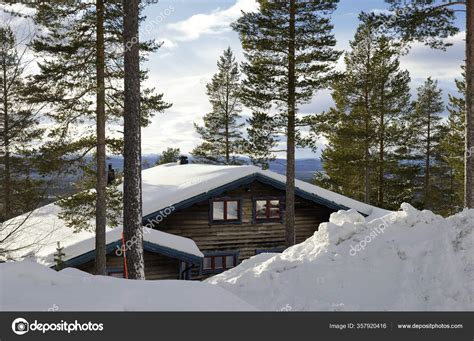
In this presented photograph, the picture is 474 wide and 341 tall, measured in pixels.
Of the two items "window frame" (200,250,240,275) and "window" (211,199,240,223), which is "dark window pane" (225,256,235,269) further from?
"window" (211,199,240,223)

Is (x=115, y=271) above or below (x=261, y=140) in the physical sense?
below

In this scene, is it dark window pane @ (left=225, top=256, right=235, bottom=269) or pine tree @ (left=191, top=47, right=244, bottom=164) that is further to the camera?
pine tree @ (left=191, top=47, right=244, bottom=164)

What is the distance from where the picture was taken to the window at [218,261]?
63.4 ft

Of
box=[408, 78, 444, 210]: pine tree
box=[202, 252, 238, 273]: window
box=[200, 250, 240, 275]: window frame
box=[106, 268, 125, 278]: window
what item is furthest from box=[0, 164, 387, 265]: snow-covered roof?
box=[408, 78, 444, 210]: pine tree

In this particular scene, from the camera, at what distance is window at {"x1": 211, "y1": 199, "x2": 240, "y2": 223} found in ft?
64.4

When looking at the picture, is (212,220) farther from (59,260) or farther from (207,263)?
(59,260)

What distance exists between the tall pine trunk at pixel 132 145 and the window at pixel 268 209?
34.8ft

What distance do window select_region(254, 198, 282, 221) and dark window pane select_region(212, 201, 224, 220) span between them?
1.76 meters

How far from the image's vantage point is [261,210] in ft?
68.1

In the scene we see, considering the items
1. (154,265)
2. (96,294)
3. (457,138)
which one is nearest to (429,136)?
(457,138)

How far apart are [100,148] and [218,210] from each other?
311 inches

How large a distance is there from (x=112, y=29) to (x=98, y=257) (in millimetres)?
7403

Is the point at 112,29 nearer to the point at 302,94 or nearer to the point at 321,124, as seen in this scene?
the point at 302,94

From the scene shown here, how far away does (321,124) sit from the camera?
19.6 meters
